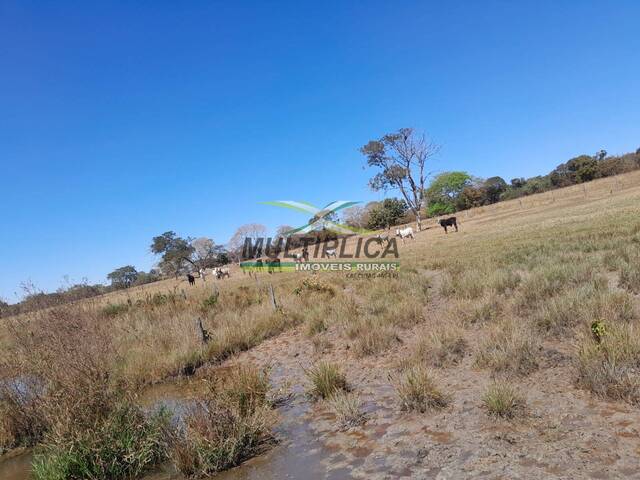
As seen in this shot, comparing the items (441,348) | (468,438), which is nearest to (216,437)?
(468,438)

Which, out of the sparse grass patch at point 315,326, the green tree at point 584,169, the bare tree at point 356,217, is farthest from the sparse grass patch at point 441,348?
the green tree at point 584,169

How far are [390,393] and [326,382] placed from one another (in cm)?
114

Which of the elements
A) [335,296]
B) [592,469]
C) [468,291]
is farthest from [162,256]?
[592,469]

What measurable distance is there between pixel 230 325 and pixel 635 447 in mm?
11349

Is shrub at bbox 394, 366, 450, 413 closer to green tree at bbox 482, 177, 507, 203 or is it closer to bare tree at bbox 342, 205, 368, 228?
bare tree at bbox 342, 205, 368, 228

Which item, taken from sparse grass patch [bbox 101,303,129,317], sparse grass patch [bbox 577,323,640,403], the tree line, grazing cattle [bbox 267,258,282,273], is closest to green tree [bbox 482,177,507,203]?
the tree line

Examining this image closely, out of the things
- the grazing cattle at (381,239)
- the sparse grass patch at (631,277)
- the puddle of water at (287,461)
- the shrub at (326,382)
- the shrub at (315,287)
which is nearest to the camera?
the puddle of water at (287,461)

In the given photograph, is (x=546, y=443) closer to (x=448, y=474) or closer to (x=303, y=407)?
(x=448, y=474)

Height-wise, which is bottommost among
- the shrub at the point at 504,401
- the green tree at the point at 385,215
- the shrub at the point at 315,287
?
the shrub at the point at 504,401

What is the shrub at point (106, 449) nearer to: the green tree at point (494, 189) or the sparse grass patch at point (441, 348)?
the sparse grass patch at point (441, 348)

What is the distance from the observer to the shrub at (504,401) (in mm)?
4883

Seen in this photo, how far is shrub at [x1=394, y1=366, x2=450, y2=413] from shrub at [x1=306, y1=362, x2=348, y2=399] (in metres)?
1.35

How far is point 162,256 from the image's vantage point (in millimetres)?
91250

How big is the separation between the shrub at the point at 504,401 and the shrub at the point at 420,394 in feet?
2.26
